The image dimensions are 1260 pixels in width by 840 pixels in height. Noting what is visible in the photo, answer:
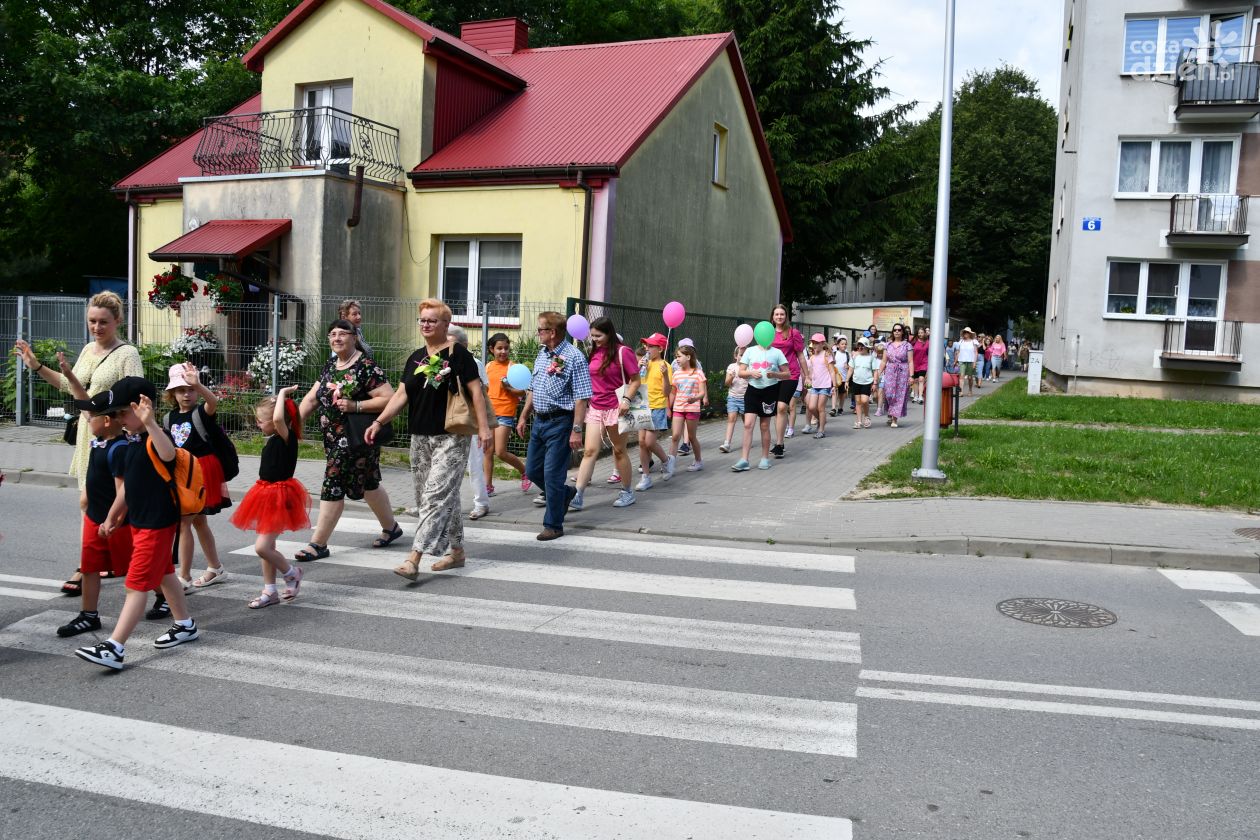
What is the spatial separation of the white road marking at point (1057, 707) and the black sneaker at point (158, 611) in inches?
159

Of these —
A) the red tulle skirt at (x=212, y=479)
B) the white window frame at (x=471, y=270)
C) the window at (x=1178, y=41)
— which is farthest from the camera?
the window at (x=1178, y=41)

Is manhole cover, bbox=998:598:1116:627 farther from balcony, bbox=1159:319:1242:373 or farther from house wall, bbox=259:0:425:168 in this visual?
balcony, bbox=1159:319:1242:373

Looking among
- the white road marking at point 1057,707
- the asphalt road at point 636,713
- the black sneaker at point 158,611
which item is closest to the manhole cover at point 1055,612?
the asphalt road at point 636,713

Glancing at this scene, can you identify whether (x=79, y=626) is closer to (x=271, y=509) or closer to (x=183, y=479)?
(x=183, y=479)

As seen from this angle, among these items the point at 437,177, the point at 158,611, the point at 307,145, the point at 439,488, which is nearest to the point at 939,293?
the point at 439,488

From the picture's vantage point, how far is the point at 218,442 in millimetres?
6371

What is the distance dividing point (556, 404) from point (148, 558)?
385 centimetres

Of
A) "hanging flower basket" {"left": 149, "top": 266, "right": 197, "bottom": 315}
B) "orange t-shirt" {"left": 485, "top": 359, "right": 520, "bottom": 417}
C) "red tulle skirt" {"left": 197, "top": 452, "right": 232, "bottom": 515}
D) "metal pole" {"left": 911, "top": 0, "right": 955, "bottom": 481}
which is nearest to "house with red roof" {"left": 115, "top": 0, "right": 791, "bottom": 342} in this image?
"hanging flower basket" {"left": 149, "top": 266, "right": 197, "bottom": 315}

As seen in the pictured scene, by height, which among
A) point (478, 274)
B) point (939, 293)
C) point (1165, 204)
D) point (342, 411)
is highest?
point (1165, 204)

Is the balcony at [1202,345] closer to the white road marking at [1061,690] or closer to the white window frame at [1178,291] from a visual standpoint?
the white window frame at [1178,291]

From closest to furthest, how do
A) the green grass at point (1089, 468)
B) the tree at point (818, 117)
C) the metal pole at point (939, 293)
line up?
1. the green grass at point (1089, 468)
2. the metal pole at point (939, 293)
3. the tree at point (818, 117)

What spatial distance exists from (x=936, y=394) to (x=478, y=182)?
33.1 feet

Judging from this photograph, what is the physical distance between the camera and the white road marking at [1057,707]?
4.48 m

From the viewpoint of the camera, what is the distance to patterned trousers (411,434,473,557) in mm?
6875
